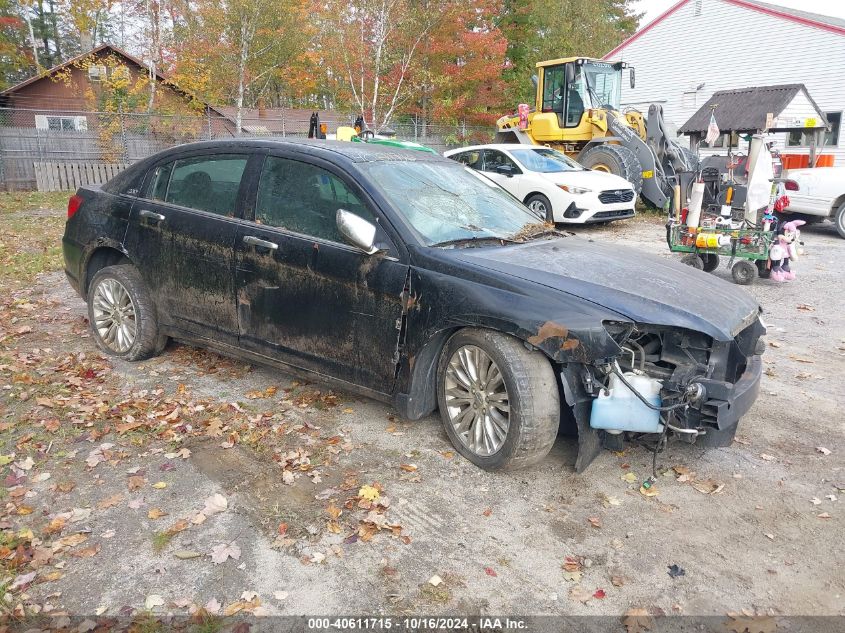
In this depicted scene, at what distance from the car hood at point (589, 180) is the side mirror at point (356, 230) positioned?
9878mm

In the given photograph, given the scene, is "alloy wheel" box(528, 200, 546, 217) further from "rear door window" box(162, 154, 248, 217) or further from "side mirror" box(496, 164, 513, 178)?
"rear door window" box(162, 154, 248, 217)

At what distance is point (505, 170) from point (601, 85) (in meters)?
5.60

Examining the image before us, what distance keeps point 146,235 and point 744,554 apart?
4.43m

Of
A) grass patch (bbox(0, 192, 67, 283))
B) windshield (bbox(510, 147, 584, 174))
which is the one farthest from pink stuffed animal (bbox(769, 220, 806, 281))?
grass patch (bbox(0, 192, 67, 283))

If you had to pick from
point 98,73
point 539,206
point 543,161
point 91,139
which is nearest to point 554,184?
point 539,206

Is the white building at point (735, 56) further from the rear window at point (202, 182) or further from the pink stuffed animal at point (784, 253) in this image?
the rear window at point (202, 182)

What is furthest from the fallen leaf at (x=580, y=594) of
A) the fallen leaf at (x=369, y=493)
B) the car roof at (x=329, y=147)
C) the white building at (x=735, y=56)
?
the white building at (x=735, y=56)

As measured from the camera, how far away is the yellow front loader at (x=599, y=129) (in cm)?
1528

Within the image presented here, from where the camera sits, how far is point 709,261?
9.65 m

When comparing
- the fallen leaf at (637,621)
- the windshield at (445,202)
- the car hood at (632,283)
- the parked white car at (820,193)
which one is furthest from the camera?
the parked white car at (820,193)

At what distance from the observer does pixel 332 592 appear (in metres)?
2.84

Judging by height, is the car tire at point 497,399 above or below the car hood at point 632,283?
below

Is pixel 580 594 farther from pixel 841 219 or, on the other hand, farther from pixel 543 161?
pixel 841 219

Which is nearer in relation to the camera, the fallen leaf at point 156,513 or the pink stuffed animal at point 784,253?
the fallen leaf at point 156,513
